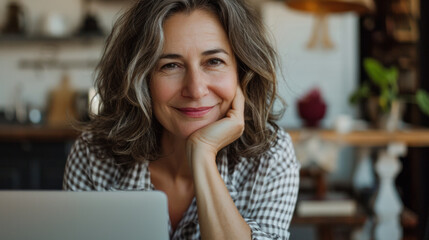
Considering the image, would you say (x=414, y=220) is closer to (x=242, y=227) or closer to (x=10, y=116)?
(x=242, y=227)

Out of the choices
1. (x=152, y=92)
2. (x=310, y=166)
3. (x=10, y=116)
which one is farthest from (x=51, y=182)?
(x=152, y=92)

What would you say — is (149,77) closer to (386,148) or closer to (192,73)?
(192,73)

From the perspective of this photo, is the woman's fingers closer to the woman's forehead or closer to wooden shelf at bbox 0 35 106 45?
the woman's forehead

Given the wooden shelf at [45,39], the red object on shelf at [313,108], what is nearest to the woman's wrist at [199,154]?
the red object on shelf at [313,108]

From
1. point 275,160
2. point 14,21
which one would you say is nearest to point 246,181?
point 275,160

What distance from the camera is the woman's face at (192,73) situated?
1213 mm

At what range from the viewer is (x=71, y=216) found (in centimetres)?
83

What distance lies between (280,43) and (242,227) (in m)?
3.73

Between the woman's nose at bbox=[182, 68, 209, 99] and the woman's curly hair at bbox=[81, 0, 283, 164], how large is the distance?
10cm

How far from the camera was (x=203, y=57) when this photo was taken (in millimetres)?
1222

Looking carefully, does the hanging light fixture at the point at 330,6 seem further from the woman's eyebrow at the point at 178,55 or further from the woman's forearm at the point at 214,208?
the woman's forearm at the point at 214,208

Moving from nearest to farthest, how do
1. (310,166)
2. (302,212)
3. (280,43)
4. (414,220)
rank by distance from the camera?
1. (302,212)
2. (310,166)
3. (414,220)
4. (280,43)

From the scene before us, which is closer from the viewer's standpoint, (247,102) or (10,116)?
(247,102)

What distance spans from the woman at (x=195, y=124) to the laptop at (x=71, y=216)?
0.33 meters
